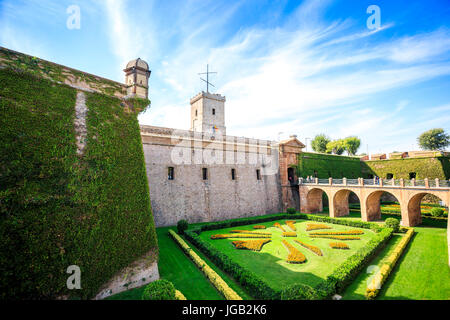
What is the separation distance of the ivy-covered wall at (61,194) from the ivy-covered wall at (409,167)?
122ft

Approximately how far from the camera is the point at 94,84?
Answer: 9.58 m

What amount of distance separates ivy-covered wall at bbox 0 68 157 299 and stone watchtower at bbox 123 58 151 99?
4.85ft

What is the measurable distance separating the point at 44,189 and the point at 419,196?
2669cm

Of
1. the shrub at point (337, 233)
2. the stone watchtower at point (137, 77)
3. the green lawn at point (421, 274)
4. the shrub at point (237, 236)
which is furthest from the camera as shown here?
the shrub at point (337, 233)

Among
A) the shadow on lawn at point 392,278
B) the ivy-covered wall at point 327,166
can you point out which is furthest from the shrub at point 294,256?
the ivy-covered wall at point 327,166

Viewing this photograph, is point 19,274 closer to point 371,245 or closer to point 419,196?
point 371,245

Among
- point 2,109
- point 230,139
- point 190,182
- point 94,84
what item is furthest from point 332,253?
point 2,109

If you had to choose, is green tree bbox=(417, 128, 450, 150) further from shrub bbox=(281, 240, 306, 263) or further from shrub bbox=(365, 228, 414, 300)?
shrub bbox=(281, 240, 306, 263)

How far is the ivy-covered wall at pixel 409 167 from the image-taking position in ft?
92.1

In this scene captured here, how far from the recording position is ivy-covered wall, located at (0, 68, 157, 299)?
20.1ft

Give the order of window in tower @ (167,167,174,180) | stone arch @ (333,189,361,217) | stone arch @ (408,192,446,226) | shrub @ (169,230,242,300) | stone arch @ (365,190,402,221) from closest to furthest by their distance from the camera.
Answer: shrub @ (169,230,242,300) < stone arch @ (408,192,446,226) < window in tower @ (167,167,174,180) < stone arch @ (365,190,402,221) < stone arch @ (333,189,361,217)

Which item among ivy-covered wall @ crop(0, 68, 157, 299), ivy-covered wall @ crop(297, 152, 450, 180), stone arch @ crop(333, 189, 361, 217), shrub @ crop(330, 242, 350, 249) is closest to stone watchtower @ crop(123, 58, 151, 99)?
ivy-covered wall @ crop(0, 68, 157, 299)

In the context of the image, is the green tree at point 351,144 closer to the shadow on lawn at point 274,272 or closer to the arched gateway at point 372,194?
the arched gateway at point 372,194

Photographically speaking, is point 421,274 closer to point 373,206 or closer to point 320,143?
point 373,206
